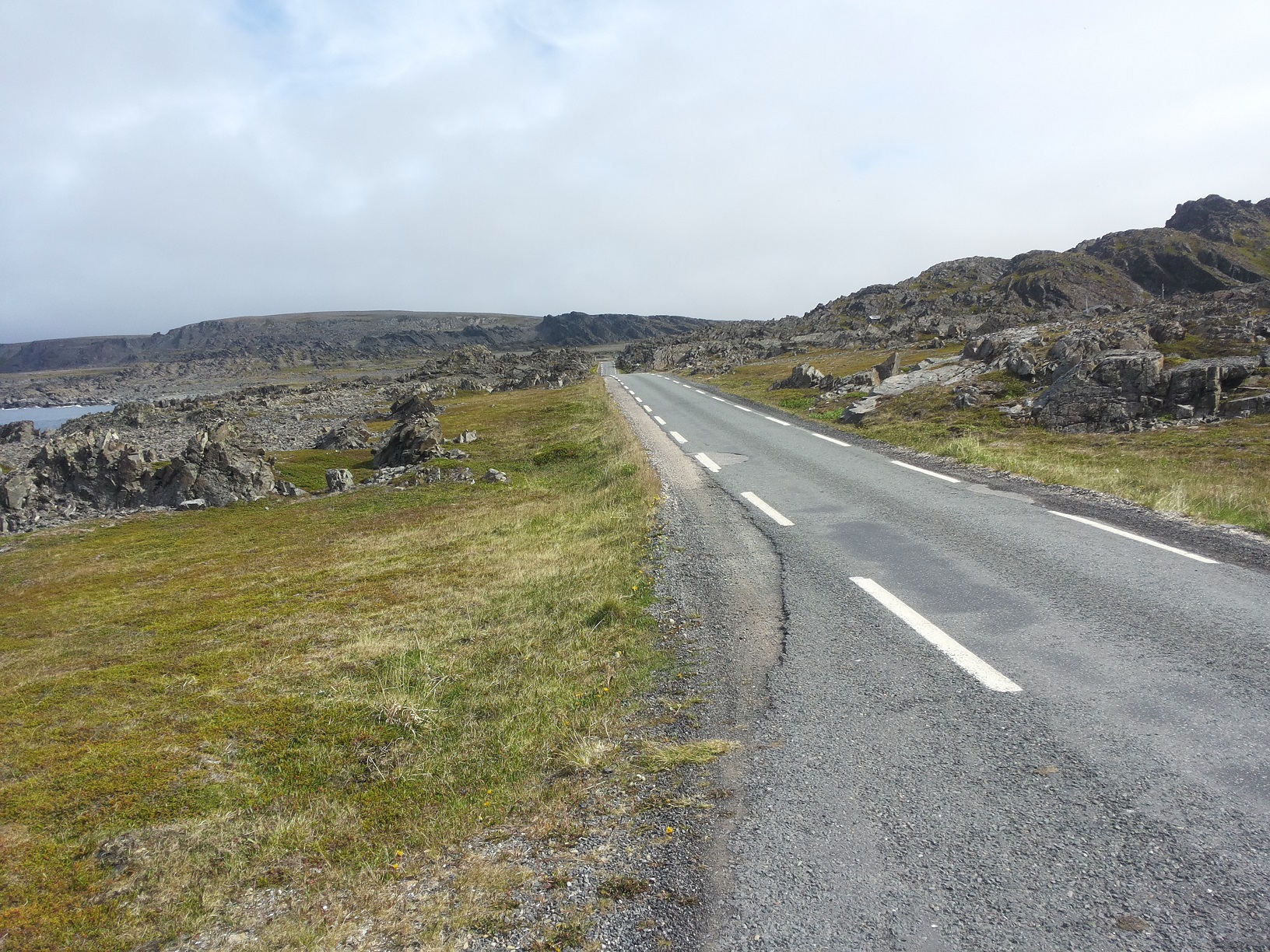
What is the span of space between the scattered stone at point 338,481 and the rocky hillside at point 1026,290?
63.6m

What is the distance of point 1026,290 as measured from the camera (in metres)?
136

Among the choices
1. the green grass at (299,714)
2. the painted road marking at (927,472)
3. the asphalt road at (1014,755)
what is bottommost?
the green grass at (299,714)

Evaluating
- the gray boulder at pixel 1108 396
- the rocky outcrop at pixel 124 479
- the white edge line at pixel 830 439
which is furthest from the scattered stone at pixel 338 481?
the gray boulder at pixel 1108 396

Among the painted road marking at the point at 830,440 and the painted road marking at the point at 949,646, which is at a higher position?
the painted road marking at the point at 830,440

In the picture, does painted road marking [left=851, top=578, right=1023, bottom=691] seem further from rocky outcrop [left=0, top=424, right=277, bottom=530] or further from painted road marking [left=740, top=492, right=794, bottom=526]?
rocky outcrop [left=0, top=424, right=277, bottom=530]

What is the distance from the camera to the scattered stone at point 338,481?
2783cm

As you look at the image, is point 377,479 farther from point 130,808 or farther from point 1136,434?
point 1136,434

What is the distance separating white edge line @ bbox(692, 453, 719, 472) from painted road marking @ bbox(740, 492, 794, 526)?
3.51m

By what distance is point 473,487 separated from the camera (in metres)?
24.5

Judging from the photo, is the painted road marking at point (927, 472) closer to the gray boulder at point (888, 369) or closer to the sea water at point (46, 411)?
the gray boulder at point (888, 369)

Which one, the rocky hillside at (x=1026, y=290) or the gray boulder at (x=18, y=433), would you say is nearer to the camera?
the gray boulder at (x=18, y=433)

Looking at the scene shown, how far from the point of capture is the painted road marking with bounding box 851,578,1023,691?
560 centimetres

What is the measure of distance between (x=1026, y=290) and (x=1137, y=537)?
506 feet

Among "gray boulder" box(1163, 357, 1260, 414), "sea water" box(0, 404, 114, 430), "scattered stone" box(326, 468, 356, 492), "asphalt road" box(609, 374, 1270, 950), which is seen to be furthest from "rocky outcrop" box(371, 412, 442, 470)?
"sea water" box(0, 404, 114, 430)
